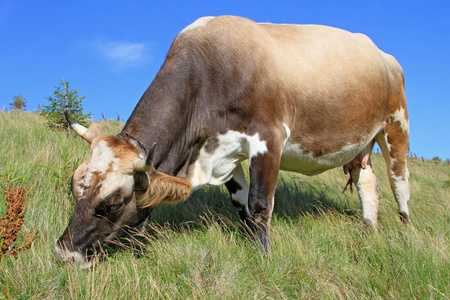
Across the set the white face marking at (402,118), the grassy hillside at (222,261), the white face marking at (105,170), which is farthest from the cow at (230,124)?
the white face marking at (402,118)

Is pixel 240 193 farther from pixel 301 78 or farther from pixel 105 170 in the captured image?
pixel 105 170

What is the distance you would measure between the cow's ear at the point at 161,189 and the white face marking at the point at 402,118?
3.83 meters

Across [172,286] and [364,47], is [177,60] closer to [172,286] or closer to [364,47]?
[172,286]

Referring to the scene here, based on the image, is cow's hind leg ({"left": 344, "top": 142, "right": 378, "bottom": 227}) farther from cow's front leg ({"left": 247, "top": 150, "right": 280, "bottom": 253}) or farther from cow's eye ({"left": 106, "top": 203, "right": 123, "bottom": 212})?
cow's eye ({"left": 106, "top": 203, "right": 123, "bottom": 212})

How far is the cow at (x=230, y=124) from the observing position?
3934mm

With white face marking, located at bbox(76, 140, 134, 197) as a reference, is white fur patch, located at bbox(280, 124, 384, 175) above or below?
above

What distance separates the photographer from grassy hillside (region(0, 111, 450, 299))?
10.5ft

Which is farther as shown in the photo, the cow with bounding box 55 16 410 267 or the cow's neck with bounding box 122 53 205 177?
the cow's neck with bounding box 122 53 205 177

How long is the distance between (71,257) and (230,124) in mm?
2082

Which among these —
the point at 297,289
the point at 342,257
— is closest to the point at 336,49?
the point at 342,257

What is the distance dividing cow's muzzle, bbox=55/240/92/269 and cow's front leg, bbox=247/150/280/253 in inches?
68.8

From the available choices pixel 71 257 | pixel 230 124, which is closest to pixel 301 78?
Result: pixel 230 124

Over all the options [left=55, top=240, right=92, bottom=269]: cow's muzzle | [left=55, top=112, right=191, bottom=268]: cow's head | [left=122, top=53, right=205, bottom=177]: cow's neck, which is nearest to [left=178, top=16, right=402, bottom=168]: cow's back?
[left=122, top=53, right=205, bottom=177]: cow's neck

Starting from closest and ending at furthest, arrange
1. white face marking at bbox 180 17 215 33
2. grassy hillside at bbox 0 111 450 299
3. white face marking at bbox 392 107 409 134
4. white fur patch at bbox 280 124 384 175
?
1. grassy hillside at bbox 0 111 450 299
2. white face marking at bbox 180 17 215 33
3. white fur patch at bbox 280 124 384 175
4. white face marking at bbox 392 107 409 134
